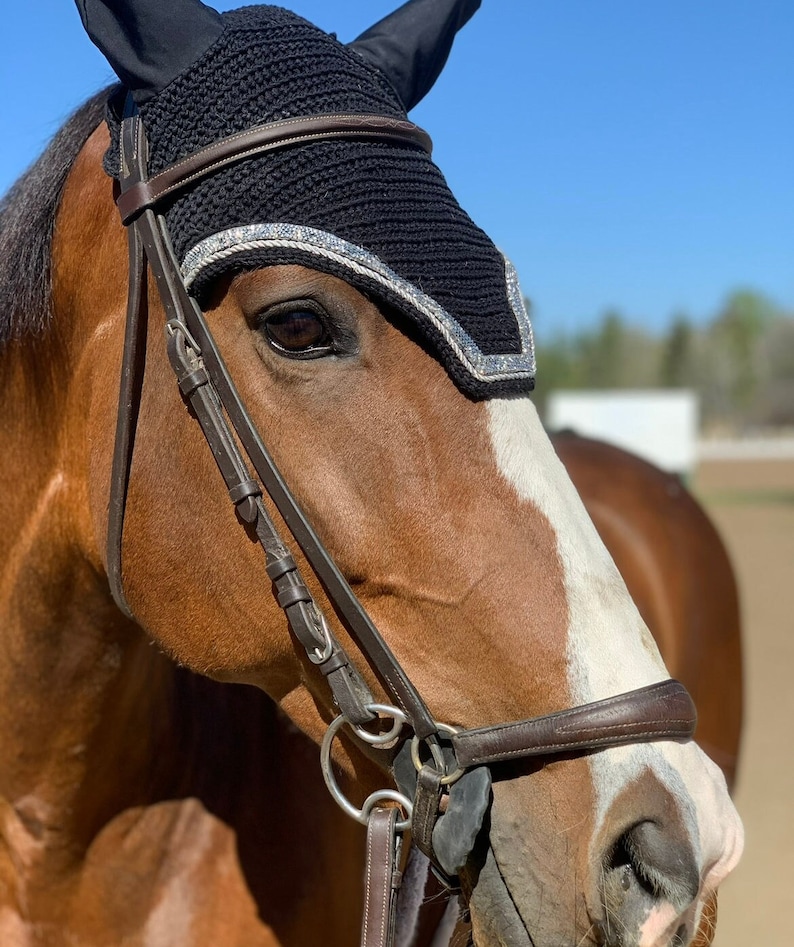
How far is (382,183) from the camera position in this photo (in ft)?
5.06

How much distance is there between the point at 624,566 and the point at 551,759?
2623mm

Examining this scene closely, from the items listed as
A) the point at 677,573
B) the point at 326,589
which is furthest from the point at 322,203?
the point at 677,573

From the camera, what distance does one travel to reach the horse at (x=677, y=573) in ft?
12.8

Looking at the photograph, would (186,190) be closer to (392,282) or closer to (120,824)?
(392,282)

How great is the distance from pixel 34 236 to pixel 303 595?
94 cm

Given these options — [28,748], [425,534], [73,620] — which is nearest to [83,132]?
[73,620]

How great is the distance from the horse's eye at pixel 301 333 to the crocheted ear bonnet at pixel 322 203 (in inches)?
3.2

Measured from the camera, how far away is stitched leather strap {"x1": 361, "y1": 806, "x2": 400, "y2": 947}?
1.50m

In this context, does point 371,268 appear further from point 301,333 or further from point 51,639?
point 51,639

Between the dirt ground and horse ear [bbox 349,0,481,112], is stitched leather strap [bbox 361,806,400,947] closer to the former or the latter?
horse ear [bbox 349,0,481,112]

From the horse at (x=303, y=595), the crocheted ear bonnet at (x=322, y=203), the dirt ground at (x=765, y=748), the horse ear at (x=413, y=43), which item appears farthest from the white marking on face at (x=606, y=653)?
the dirt ground at (x=765, y=748)

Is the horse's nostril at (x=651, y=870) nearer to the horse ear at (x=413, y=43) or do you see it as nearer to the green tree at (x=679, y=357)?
the horse ear at (x=413, y=43)

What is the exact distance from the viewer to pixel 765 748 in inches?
270

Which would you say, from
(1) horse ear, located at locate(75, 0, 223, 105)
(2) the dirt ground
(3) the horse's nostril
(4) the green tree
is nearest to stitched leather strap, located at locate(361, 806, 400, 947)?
(3) the horse's nostril
